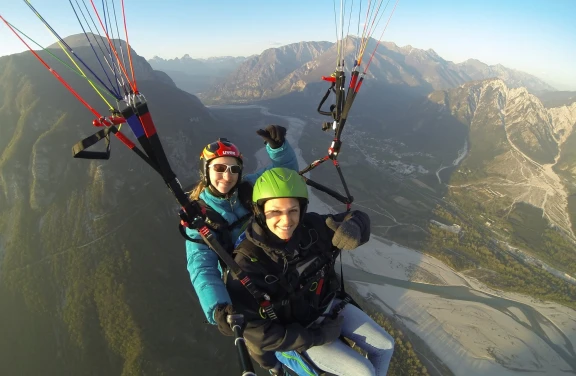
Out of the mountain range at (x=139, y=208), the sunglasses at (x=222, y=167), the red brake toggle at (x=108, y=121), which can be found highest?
the red brake toggle at (x=108, y=121)

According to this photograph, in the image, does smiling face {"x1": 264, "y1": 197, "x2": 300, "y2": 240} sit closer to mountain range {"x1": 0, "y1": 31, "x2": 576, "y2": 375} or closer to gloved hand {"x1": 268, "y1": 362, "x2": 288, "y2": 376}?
gloved hand {"x1": 268, "y1": 362, "x2": 288, "y2": 376}

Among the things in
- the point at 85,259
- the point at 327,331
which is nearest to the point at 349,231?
the point at 327,331

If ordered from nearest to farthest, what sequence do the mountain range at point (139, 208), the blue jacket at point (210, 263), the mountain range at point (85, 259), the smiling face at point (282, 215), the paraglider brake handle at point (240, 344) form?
the paraglider brake handle at point (240, 344) → the blue jacket at point (210, 263) → the smiling face at point (282, 215) → the mountain range at point (85, 259) → the mountain range at point (139, 208)

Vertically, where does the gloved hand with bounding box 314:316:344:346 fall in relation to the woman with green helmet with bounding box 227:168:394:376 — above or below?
below

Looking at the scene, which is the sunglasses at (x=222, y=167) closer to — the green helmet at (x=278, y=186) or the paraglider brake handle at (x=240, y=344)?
the green helmet at (x=278, y=186)

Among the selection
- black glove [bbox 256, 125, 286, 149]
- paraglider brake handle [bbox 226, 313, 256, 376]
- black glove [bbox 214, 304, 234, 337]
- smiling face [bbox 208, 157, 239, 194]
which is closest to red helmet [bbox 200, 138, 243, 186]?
smiling face [bbox 208, 157, 239, 194]

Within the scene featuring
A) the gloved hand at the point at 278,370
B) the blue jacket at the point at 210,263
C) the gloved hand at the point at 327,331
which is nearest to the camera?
the blue jacket at the point at 210,263

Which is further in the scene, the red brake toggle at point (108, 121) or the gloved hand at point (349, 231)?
the gloved hand at point (349, 231)

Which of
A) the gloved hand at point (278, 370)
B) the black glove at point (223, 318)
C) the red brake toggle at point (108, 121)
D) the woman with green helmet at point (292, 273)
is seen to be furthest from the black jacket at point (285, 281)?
the red brake toggle at point (108, 121)
